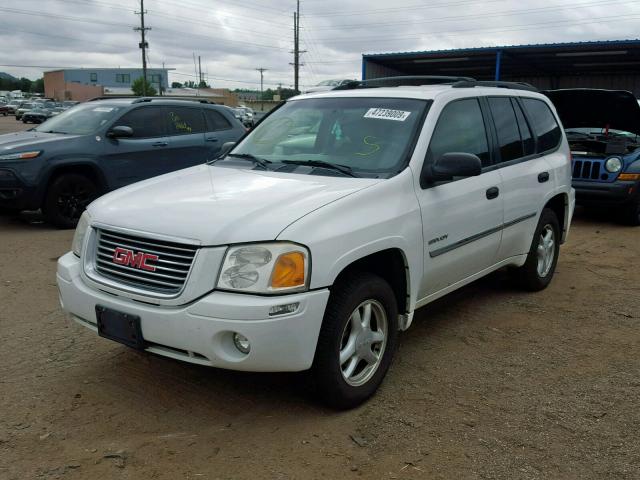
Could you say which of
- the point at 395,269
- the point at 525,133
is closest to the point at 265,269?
the point at 395,269

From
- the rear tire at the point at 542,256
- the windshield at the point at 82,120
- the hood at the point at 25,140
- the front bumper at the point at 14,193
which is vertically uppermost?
the windshield at the point at 82,120

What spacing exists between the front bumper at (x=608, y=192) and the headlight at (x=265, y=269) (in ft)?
23.2

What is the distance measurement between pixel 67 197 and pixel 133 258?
5503mm

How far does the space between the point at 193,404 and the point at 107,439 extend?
19.8 inches

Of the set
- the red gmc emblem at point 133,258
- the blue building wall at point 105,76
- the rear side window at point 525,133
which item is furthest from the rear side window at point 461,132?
the blue building wall at point 105,76

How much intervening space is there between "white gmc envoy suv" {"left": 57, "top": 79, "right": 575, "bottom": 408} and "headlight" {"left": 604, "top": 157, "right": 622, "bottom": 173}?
4486 mm

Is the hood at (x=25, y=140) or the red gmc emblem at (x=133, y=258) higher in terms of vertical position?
the hood at (x=25, y=140)

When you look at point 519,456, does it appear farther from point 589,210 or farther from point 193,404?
point 589,210

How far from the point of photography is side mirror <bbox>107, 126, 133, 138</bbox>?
8055 mm

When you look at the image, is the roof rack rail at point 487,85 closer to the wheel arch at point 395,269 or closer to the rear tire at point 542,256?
the rear tire at point 542,256

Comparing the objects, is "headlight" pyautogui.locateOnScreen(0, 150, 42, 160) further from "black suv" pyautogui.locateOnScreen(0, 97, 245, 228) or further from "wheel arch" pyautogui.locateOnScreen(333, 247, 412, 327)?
"wheel arch" pyautogui.locateOnScreen(333, 247, 412, 327)

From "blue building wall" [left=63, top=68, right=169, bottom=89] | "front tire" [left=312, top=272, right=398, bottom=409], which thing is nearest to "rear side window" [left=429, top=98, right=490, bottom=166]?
"front tire" [left=312, top=272, right=398, bottom=409]

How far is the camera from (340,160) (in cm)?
384

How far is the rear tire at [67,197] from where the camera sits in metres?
7.82
